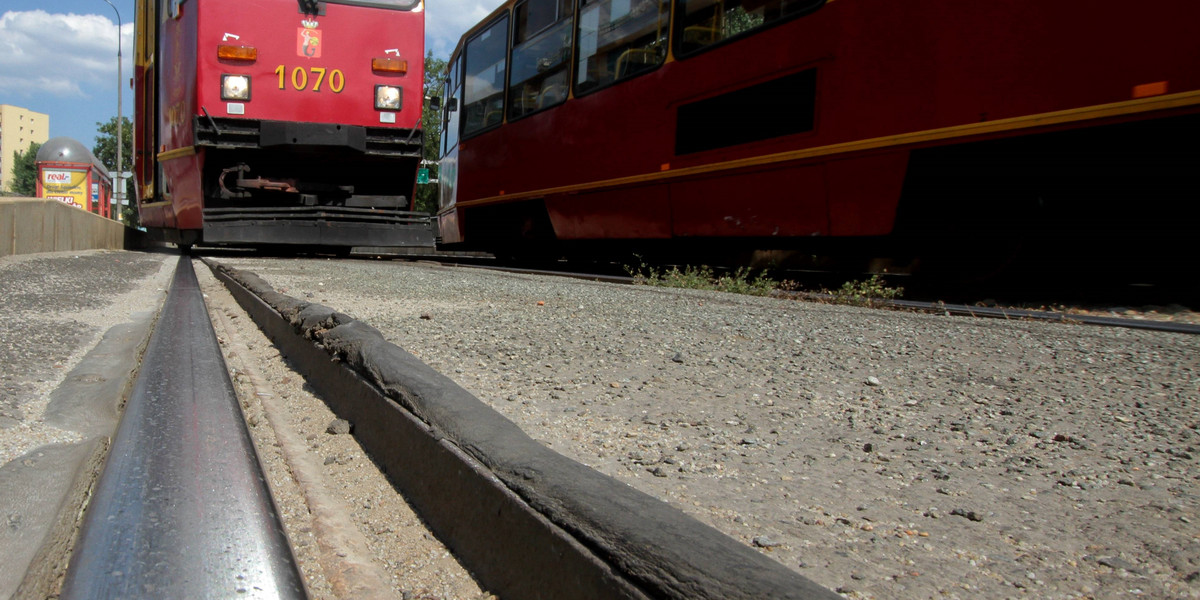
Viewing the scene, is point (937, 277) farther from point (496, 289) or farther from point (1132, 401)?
point (1132, 401)

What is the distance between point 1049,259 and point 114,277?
7.11 m

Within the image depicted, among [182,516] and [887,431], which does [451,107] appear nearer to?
[887,431]

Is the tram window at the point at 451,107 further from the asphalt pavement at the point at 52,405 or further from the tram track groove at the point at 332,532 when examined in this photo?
the tram track groove at the point at 332,532

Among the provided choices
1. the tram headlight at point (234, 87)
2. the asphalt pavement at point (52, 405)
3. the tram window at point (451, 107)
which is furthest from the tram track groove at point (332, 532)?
the tram window at point (451, 107)

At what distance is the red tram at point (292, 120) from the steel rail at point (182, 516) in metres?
8.25

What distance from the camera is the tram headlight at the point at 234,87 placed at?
9430mm

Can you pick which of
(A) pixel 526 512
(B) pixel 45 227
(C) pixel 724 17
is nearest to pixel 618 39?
(C) pixel 724 17

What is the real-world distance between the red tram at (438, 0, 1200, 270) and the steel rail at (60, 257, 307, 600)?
4.60m

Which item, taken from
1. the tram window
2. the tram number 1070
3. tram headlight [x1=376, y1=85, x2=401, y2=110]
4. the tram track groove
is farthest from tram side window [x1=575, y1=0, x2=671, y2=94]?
the tram track groove

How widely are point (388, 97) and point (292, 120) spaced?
3.91 feet

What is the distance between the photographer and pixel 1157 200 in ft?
15.6

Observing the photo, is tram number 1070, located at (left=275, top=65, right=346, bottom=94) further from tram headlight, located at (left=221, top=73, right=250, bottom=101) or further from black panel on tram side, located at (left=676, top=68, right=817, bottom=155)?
black panel on tram side, located at (left=676, top=68, right=817, bottom=155)

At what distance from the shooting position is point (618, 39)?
7957 mm

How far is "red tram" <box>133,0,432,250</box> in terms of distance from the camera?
31.0ft
